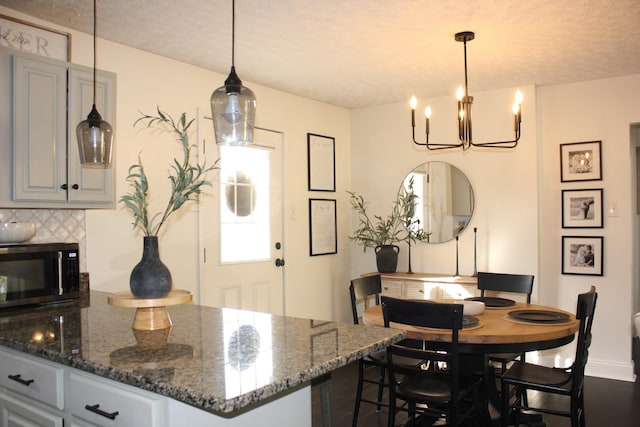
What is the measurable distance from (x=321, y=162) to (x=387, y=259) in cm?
118

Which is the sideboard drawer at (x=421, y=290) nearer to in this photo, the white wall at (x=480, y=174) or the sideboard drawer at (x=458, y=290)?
the sideboard drawer at (x=458, y=290)

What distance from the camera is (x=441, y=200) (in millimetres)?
5020

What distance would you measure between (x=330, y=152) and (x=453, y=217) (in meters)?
1.41

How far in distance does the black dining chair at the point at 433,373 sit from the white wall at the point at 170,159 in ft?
5.86

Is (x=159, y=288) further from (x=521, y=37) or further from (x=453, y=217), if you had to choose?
(x=453, y=217)

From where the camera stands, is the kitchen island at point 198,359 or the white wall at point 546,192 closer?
the kitchen island at point 198,359

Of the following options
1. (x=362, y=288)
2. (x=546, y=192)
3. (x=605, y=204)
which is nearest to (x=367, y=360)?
(x=362, y=288)

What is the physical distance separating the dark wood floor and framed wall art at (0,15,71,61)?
2.70 metres

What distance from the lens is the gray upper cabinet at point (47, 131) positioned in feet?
8.06

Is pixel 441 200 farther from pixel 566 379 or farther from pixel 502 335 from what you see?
pixel 502 335

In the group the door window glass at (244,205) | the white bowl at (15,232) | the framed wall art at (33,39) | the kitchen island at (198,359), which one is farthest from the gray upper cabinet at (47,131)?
the door window glass at (244,205)

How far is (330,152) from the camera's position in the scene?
5320 millimetres

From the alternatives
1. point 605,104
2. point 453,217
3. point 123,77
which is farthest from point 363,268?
point 123,77

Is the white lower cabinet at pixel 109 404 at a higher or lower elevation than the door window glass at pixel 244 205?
lower
